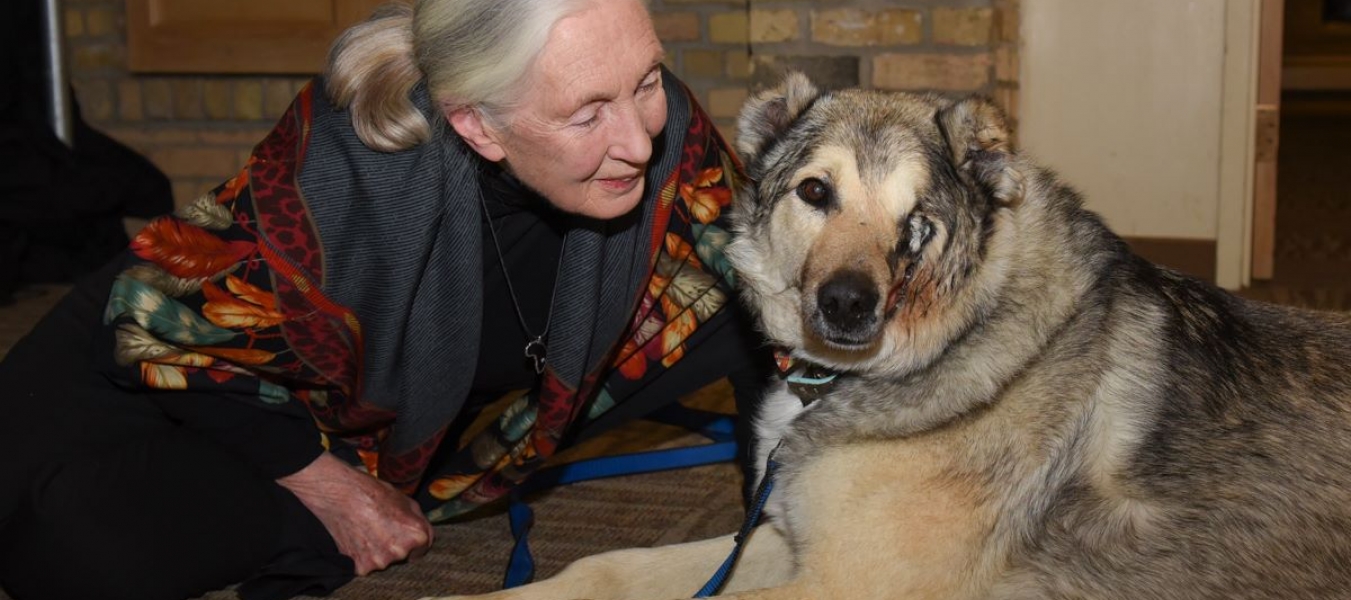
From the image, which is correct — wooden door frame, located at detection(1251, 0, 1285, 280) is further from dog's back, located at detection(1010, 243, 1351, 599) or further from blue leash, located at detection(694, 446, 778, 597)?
blue leash, located at detection(694, 446, 778, 597)

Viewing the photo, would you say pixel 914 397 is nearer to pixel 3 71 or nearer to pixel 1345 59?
pixel 3 71

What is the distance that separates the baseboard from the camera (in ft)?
16.2

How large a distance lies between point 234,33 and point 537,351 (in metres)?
3.66

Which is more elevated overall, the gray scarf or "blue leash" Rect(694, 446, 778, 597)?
the gray scarf

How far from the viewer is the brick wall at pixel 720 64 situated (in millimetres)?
4492

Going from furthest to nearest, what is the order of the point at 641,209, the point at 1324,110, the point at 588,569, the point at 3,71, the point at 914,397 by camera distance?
1. the point at 1324,110
2. the point at 3,71
3. the point at 641,209
4. the point at 588,569
5. the point at 914,397

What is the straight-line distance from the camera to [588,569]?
2.18 meters

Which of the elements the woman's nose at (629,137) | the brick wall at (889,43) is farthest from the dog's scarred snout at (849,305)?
the brick wall at (889,43)

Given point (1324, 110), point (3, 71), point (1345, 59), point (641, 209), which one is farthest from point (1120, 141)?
point (1345, 59)

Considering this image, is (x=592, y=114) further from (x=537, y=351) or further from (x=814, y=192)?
(x=537, y=351)

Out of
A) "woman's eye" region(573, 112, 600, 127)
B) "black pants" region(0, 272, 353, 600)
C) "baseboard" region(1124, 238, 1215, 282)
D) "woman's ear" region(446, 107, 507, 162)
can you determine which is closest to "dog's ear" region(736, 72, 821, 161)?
"woman's eye" region(573, 112, 600, 127)

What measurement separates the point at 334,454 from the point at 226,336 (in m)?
0.40

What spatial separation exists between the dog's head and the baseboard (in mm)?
3156

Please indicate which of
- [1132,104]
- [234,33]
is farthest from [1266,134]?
[234,33]
